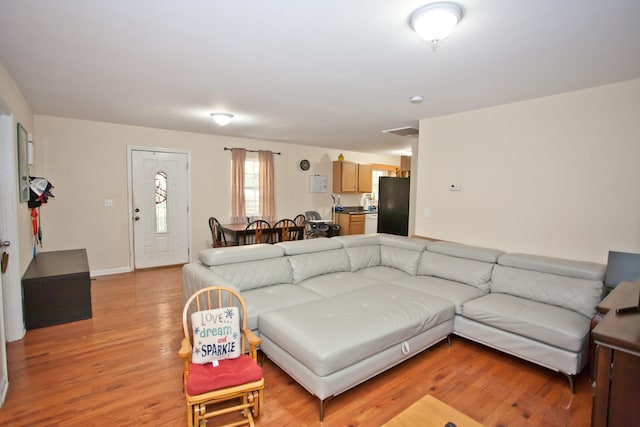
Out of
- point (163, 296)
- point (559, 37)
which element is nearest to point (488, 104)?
point (559, 37)

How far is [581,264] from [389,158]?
656 centimetres

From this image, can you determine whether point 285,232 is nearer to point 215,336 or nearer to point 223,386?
point 215,336

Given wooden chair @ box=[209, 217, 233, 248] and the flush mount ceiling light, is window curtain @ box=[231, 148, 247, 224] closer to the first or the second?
wooden chair @ box=[209, 217, 233, 248]

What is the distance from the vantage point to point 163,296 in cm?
418

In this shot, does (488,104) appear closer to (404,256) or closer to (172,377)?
(404,256)

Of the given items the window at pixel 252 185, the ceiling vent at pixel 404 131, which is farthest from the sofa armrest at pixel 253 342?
the window at pixel 252 185

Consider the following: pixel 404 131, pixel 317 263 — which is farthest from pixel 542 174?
pixel 317 263

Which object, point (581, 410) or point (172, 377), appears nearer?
point (581, 410)

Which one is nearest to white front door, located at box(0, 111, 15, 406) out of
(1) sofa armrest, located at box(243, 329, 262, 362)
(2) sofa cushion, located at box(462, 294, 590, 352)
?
(1) sofa armrest, located at box(243, 329, 262, 362)

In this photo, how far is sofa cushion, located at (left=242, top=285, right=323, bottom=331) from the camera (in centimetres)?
254

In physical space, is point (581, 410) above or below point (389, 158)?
below

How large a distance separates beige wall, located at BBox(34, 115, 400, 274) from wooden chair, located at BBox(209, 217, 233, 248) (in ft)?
1.23

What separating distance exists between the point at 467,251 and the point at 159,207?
4.85 m

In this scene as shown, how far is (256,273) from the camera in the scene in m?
3.05
